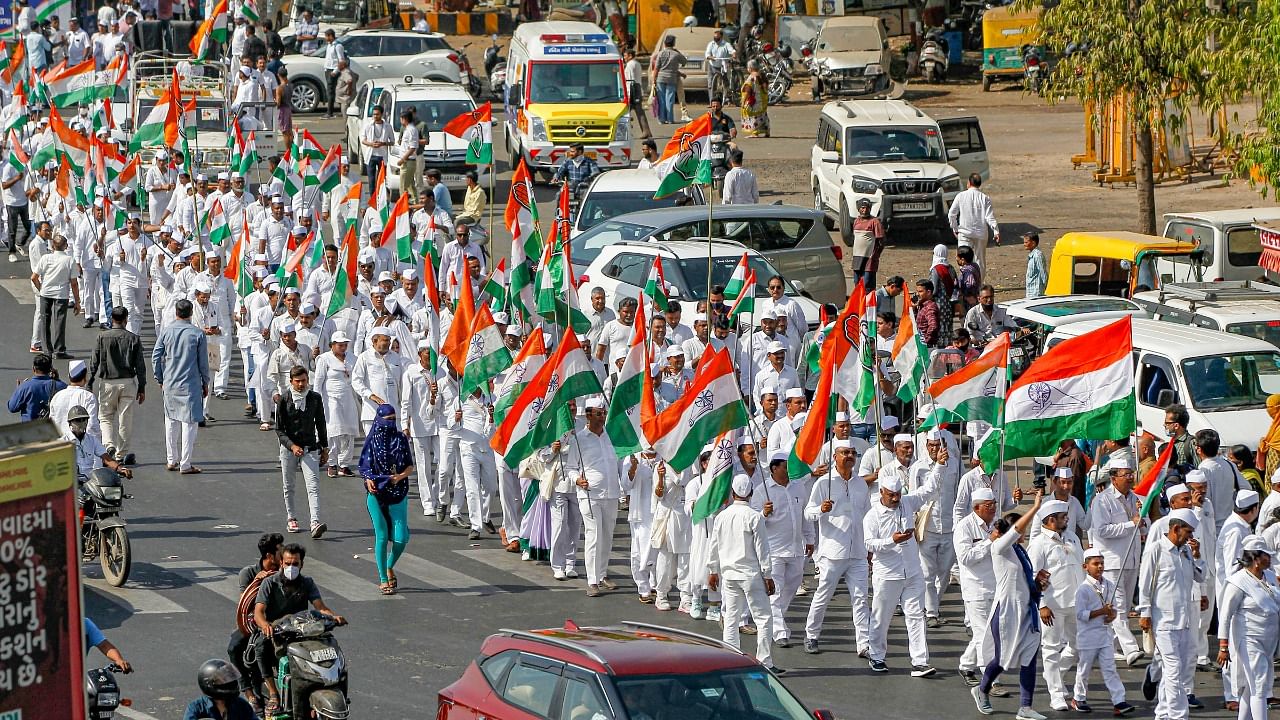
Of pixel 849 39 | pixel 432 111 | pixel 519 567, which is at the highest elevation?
pixel 849 39

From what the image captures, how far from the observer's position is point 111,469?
15367mm

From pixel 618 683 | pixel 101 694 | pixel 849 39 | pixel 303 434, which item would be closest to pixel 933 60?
pixel 849 39

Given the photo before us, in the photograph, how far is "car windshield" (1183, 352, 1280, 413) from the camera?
1689 cm

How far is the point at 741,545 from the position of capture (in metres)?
13.5

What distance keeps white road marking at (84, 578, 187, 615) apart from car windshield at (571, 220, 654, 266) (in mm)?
9297

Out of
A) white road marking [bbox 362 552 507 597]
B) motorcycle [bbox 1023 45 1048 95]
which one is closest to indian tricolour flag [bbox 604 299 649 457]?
white road marking [bbox 362 552 507 597]

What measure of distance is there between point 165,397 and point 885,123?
557 inches

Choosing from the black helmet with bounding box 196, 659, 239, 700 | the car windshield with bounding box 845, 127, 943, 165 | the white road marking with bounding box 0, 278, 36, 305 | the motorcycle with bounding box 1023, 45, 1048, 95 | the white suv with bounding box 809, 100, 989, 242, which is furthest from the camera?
the motorcycle with bounding box 1023, 45, 1048, 95

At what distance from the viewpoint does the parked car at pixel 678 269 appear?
2098 cm

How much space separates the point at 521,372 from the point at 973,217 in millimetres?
10272

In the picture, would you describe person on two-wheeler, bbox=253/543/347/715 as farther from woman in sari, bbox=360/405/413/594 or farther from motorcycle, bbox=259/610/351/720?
woman in sari, bbox=360/405/413/594

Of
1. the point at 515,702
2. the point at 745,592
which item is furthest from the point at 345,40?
the point at 515,702

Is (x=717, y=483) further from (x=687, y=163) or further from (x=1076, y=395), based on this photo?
(x=687, y=163)

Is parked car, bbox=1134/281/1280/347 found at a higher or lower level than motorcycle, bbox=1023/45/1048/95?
lower
